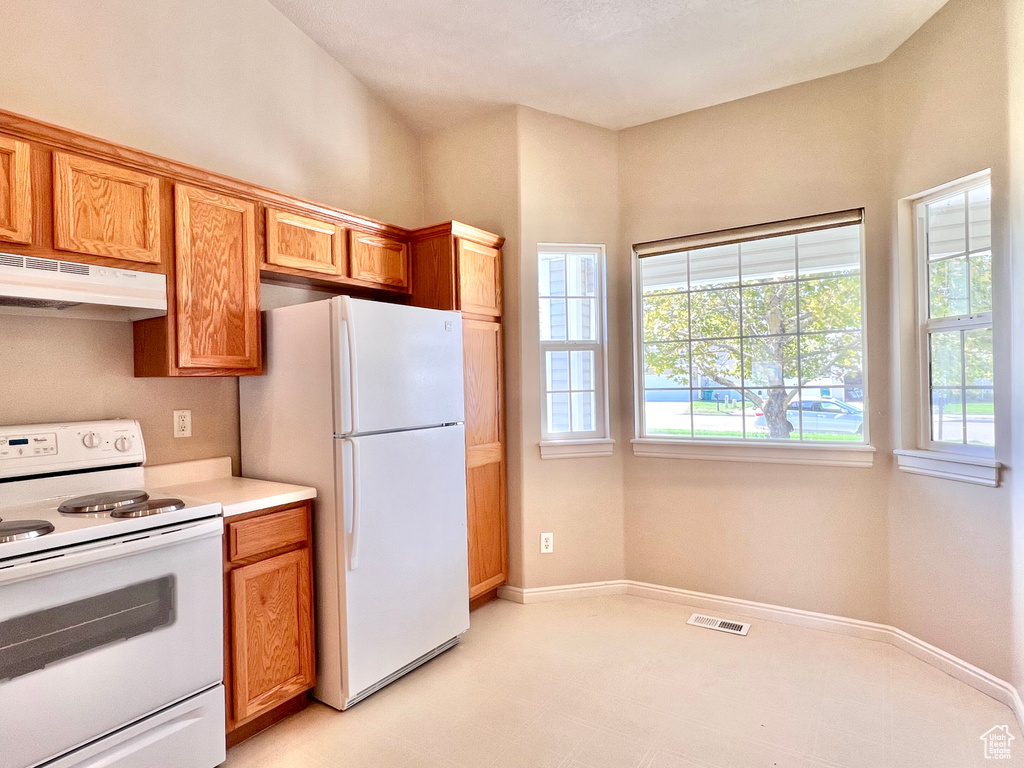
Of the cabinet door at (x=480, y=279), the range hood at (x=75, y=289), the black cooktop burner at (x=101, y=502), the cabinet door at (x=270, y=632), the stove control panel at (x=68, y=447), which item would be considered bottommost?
the cabinet door at (x=270, y=632)

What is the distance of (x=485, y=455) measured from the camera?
321 cm

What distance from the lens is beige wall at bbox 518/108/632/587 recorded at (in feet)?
11.0

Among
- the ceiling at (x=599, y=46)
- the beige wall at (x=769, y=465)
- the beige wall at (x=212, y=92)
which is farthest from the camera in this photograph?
the beige wall at (x=769, y=465)

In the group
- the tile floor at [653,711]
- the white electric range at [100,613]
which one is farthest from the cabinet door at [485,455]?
the white electric range at [100,613]

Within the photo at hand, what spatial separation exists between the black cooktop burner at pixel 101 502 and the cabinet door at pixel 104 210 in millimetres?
823

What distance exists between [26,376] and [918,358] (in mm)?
3686

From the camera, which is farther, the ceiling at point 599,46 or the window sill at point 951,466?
the ceiling at point 599,46

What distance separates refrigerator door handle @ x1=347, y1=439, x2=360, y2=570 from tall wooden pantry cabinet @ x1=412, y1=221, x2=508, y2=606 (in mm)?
924

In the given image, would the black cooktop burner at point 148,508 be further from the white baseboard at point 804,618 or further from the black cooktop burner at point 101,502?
the white baseboard at point 804,618

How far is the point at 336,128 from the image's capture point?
10.4ft

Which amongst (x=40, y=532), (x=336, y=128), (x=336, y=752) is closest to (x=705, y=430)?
(x=336, y=752)

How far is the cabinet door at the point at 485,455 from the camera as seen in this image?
3119 mm

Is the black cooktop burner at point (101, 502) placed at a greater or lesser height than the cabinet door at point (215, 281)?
lesser

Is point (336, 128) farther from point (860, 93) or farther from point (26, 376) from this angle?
point (860, 93)
